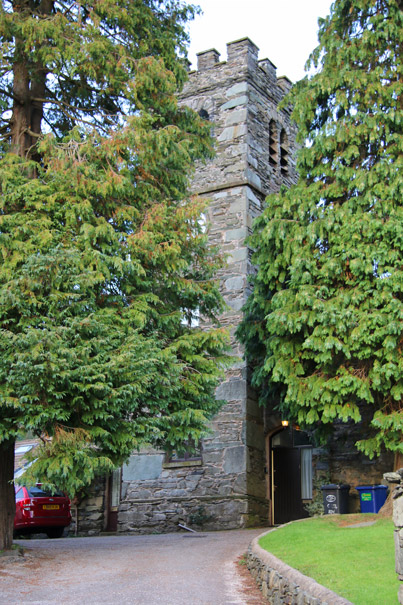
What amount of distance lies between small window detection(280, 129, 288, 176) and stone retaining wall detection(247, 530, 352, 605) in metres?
12.4

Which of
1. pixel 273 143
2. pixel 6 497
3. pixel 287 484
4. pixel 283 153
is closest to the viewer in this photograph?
pixel 6 497

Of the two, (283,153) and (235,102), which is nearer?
(235,102)

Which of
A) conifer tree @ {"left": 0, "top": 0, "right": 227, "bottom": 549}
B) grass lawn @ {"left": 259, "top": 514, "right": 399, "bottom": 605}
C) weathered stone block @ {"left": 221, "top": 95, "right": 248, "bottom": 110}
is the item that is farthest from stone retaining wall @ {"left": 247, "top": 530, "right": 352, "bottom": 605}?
weathered stone block @ {"left": 221, "top": 95, "right": 248, "bottom": 110}

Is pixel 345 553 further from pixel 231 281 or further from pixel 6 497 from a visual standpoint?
pixel 231 281

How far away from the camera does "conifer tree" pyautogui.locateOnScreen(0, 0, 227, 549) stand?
27.2 ft

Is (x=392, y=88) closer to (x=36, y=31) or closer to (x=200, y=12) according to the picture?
(x=200, y=12)

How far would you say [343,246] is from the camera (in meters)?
11.7

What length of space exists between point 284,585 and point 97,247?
5.44m

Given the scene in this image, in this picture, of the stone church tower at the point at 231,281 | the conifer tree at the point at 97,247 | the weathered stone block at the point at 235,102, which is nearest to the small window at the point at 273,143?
the stone church tower at the point at 231,281

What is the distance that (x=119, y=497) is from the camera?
1639 cm

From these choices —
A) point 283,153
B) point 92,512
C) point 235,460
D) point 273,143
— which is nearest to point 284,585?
point 235,460

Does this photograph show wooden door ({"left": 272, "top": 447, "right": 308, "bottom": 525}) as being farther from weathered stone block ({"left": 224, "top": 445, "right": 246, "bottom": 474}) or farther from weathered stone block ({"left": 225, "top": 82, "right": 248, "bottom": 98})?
weathered stone block ({"left": 225, "top": 82, "right": 248, "bottom": 98})

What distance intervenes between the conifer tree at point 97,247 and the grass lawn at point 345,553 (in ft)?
6.62

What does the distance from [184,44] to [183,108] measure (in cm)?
139
